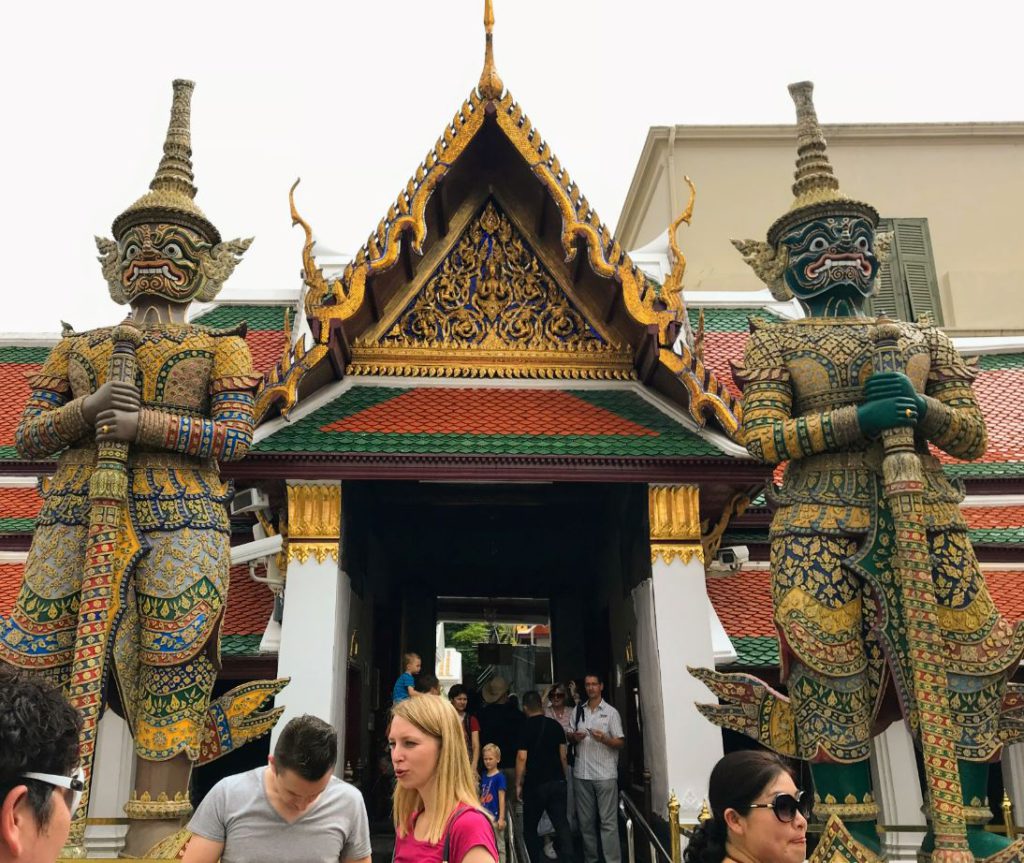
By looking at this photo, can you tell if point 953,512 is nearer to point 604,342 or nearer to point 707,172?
point 604,342

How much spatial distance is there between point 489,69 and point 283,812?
5.36 m

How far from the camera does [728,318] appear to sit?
902 centimetres

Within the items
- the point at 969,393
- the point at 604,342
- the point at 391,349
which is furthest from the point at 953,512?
the point at 391,349

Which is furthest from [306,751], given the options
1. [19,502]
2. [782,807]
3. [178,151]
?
[19,502]

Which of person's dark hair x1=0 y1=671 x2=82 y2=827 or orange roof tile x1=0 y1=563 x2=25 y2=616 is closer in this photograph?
person's dark hair x1=0 y1=671 x2=82 y2=827

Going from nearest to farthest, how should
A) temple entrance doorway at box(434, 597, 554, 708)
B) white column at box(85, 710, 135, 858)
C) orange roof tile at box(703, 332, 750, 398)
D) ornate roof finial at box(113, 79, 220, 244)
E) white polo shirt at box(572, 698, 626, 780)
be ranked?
white column at box(85, 710, 135, 858) < ornate roof finial at box(113, 79, 220, 244) < white polo shirt at box(572, 698, 626, 780) < orange roof tile at box(703, 332, 750, 398) < temple entrance doorway at box(434, 597, 554, 708)

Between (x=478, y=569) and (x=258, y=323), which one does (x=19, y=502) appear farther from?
(x=478, y=569)

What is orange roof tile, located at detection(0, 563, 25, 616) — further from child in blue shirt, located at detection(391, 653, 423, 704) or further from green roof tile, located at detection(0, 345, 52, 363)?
green roof tile, located at detection(0, 345, 52, 363)

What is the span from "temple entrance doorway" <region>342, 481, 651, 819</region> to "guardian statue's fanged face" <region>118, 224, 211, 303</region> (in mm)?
2080

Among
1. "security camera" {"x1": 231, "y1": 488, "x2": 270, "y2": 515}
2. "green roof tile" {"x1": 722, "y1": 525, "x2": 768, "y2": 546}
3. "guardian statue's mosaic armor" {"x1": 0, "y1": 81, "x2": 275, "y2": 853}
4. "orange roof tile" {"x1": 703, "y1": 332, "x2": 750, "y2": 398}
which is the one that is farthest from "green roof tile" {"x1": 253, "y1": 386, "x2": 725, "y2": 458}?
"orange roof tile" {"x1": 703, "y1": 332, "x2": 750, "y2": 398}

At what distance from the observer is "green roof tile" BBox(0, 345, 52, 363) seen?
8742 mm

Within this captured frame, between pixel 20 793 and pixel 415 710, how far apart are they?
44.4 inches

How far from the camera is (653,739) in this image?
586cm

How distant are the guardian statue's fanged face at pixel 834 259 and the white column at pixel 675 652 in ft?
5.40
